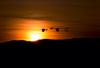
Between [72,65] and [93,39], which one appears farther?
[93,39]

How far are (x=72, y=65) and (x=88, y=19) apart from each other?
63 cm

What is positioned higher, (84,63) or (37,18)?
(37,18)

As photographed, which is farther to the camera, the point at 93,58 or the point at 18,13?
the point at 18,13

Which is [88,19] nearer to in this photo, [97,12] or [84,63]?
[97,12]

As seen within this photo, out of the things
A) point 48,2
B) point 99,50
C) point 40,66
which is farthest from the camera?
point 48,2

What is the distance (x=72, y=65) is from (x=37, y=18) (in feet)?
2.03

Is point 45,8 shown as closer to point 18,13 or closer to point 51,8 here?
point 51,8

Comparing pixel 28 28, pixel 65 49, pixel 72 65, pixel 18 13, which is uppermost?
pixel 18 13

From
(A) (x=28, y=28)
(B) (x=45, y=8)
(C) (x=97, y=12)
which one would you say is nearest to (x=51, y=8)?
(B) (x=45, y=8)

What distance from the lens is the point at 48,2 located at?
2.67 m

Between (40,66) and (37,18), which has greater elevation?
(37,18)

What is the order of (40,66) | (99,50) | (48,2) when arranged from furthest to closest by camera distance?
1. (48,2)
2. (99,50)
3. (40,66)

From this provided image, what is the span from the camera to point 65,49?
241 centimetres

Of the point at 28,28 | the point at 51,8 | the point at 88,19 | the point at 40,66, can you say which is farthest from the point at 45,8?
the point at 40,66
